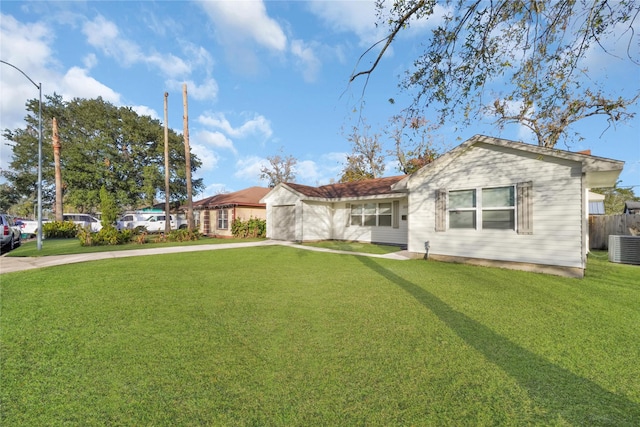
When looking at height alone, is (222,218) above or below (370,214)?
below

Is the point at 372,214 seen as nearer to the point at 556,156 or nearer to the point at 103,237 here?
the point at 556,156

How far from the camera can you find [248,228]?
19.6 meters

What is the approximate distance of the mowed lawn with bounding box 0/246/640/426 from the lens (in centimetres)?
221

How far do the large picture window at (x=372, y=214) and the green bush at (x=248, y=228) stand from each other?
7.11 metres

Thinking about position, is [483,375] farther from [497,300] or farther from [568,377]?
[497,300]

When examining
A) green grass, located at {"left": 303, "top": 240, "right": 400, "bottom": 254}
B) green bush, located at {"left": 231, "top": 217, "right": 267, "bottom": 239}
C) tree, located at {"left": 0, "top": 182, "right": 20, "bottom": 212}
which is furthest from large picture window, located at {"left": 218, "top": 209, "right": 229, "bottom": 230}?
tree, located at {"left": 0, "top": 182, "right": 20, "bottom": 212}

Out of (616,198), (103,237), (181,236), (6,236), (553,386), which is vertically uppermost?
(616,198)

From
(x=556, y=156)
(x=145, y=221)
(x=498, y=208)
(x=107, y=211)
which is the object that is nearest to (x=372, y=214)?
(x=498, y=208)

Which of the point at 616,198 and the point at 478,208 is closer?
the point at 478,208

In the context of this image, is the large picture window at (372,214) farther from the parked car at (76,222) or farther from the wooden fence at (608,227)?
the parked car at (76,222)

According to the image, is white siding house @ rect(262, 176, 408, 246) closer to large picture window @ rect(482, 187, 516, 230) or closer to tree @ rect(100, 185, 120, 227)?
large picture window @ rect(482, 187, 516, 230)

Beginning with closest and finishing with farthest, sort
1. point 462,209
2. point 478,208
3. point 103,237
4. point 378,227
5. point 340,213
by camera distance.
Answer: point 478,208 → point 462,209 → point 103,237 → point 378,227 → point 340,213

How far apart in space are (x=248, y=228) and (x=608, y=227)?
20056 mm

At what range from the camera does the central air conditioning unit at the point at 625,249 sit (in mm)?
9273
